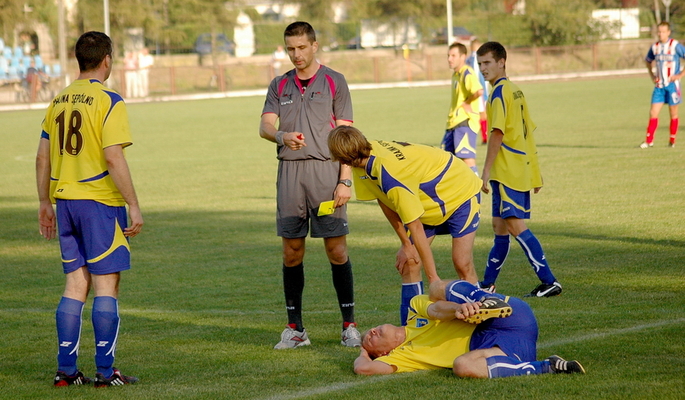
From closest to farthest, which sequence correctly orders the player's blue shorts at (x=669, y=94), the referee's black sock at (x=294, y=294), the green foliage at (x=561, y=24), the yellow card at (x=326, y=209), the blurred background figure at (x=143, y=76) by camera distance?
1. the yellow card at (x=326, y=209)
2. the referee's black sock at (x=294, y=294)
3. the player's blue shorts at (x=669, y=94)
4. the blurred background figure at (x=143, y=76)
5. the green foliage at (x=561, y=24)

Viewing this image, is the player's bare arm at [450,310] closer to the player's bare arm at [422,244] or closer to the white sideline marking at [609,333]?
the player's bare arm at [422,244]

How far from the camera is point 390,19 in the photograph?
65.5m

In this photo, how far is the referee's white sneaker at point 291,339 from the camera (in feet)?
21.2

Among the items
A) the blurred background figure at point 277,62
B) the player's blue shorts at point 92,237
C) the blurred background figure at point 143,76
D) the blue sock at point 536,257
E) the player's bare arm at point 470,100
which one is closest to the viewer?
the player's blue shorts at point 92,237

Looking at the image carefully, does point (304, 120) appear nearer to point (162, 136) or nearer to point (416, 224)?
point (416, 224)

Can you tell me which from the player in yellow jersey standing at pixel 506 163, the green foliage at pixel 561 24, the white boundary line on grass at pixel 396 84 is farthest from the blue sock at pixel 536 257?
the green foliage at pixel 561 24

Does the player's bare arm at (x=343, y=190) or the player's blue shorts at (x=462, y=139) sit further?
the player's blue shorts at (x=462, y=139)

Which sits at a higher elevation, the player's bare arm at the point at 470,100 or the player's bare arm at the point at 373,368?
the player's bare arm at the point at 470,100

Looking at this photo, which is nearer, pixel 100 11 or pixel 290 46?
pixel 290 46

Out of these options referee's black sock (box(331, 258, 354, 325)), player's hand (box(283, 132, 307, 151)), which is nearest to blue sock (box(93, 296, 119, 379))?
player's hand (box(283, 132, 307, 151))

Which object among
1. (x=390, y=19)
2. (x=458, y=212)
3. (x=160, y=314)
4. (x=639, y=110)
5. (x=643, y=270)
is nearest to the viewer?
(x=458, y=212)

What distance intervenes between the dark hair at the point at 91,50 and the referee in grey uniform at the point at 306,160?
4.73 feet

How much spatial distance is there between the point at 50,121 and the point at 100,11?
5786 centimetres

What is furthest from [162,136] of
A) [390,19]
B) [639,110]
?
[390,19]
